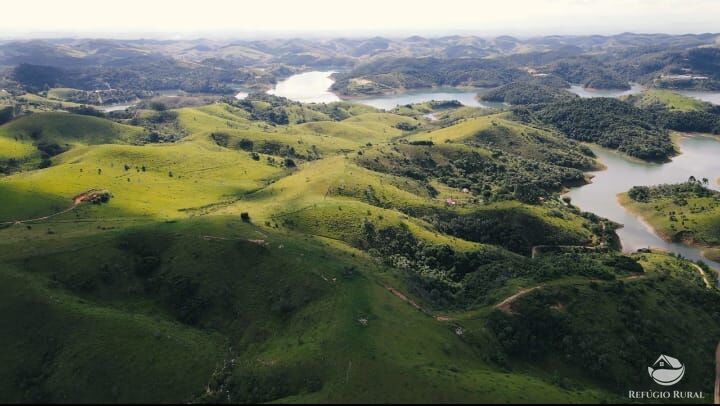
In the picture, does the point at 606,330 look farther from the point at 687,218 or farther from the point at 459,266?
the point at 687,218

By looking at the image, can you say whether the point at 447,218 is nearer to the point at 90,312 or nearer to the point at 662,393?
the point at 662,393

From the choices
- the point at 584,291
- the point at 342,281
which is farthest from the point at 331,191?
the point at 584,291

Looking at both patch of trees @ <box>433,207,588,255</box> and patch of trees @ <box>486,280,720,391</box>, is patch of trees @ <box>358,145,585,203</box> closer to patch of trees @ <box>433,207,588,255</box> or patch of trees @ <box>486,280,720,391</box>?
patch of trees @ <box>433,207,588,255</box>

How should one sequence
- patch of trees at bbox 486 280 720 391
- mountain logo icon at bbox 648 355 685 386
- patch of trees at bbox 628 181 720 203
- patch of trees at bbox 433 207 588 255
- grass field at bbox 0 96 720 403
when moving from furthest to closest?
patch of trees at bbox 628 181 720 203, patch of trees at bbox 433 207 588 255, patch of trees at bbox 486 280 720 391, mountain logo icon at bbox 648 355 685 386, grass field at bbox 0 96 720 403

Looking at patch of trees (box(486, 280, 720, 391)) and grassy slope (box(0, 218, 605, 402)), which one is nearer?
grassy slope (box(0, 218, 605, 402))

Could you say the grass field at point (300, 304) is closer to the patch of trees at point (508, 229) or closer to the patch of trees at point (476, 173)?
the patch of trees at point (508, 229)

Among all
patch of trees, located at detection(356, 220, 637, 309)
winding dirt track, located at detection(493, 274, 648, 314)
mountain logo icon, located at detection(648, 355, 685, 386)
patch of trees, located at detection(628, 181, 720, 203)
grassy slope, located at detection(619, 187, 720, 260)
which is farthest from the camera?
patch of trees, located at detection(628, 181, 720, 203)

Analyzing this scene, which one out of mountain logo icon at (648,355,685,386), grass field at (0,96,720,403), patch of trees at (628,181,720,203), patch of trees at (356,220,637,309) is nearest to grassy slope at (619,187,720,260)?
patch of trees at (628,181,720,203)

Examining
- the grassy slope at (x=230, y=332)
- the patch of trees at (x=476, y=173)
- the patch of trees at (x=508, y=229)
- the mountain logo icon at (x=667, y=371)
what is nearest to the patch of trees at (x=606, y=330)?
the mountain logo icon at (x=667, y=371)
